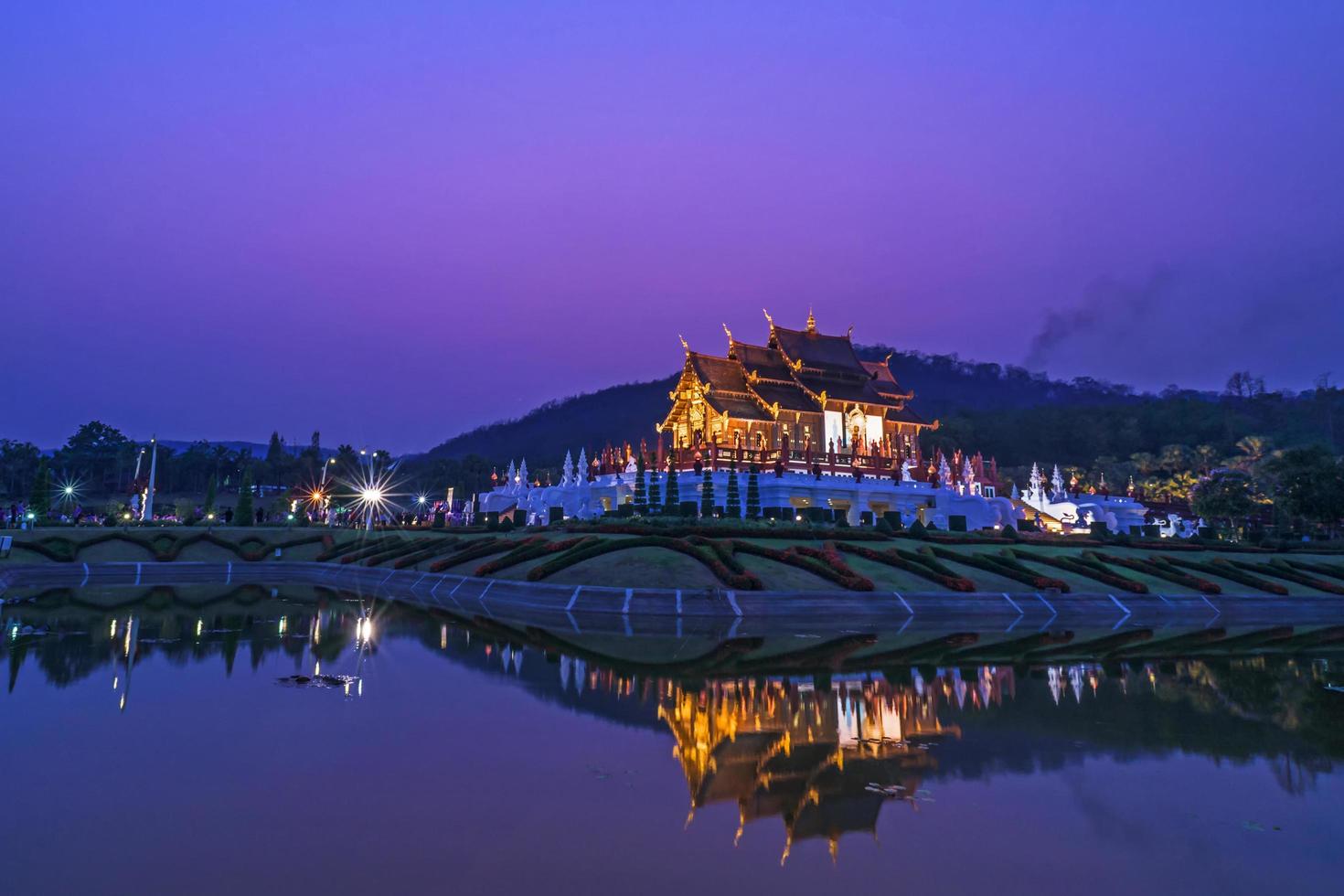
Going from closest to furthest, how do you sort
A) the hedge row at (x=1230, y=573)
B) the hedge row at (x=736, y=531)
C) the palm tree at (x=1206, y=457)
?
the hedge row at (x=1230, y=573)
the hedge row at (x=736, y=531)
the palm tree at (x=1206, y=457)

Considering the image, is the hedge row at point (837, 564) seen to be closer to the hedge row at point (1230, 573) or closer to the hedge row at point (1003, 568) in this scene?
the hedge row at point (1003, 568)

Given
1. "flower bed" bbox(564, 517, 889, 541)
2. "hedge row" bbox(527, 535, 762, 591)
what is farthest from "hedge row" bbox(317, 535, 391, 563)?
"hedge row" bbox(527, 535, 762, 591)

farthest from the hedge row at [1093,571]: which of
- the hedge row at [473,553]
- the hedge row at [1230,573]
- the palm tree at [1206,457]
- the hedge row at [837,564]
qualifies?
the palm tree at [1206,457]

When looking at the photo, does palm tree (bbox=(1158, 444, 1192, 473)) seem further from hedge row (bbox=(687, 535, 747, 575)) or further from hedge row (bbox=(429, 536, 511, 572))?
hedge row (bbox=(429, 536, 511, 572))

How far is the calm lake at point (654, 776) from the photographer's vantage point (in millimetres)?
7359

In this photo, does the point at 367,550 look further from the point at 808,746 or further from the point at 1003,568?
the point at 808,746

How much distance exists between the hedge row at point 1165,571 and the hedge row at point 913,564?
428 inches

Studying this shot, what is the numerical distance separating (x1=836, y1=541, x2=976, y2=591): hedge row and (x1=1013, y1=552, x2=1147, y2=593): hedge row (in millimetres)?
6459

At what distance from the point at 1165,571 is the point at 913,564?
525 inches

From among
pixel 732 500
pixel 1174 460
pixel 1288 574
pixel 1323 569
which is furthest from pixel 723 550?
pixel 1174 460

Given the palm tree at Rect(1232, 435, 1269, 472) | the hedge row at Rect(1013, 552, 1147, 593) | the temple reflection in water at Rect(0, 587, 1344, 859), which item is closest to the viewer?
the temple reflection in water at Rect(0, 587, 1344, 859)

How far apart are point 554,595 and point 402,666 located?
43.4ft

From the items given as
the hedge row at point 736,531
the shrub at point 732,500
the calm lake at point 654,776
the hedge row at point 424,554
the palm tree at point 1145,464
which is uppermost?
the palm tree at point 1145,464

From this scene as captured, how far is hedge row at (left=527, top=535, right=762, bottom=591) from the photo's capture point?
31.2 m
